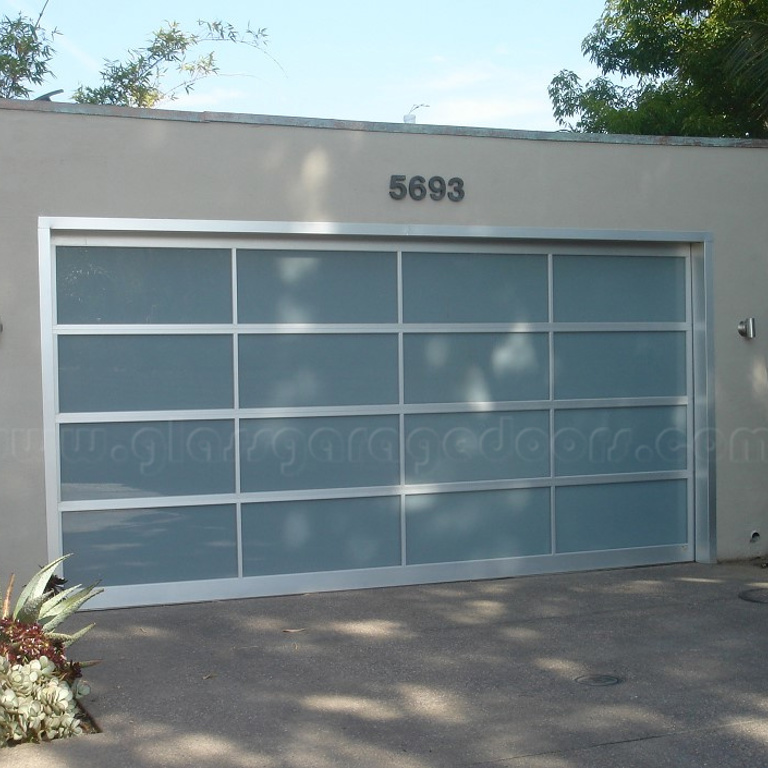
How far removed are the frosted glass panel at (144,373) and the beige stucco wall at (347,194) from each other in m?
0.29

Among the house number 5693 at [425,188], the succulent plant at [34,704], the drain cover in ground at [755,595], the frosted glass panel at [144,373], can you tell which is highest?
the house number 5693 at [425,188]

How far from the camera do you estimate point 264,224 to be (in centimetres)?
780

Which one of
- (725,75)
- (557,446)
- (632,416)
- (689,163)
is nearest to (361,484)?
(557,446)

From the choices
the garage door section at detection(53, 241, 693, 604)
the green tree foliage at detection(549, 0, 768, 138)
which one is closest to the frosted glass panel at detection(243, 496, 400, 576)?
the garage door section at detection(53, 241, 693, 604)

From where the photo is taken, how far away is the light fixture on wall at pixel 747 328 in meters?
8.90

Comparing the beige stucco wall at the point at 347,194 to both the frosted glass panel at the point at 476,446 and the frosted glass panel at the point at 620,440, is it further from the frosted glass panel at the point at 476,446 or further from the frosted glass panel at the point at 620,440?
the frosted glass panel at the point at 476,446

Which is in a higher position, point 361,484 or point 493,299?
point 493,299

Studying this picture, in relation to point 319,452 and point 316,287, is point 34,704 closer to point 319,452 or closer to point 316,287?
point 319,452

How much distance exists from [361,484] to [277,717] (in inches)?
121

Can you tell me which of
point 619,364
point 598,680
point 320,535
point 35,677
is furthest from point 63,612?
point 619,364

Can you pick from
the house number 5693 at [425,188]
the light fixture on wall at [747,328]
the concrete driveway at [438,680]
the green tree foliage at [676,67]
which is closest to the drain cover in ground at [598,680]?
the concrete driveway at [438,680]

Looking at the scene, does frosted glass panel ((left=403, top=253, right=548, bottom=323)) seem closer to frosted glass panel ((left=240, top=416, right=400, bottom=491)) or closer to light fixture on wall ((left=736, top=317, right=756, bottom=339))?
frosted glass panel ((left=240, top=416, right=400, bottom=491))

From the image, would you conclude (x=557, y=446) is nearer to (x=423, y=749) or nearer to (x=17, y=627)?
(x=423, y=749)

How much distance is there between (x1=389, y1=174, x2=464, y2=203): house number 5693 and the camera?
26.6ft
